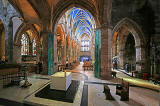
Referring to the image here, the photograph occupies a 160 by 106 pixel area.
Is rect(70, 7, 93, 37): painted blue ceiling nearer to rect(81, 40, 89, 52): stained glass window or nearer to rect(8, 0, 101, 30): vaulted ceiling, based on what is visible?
rect(8, 0, 101, 30): vaulted ceiling

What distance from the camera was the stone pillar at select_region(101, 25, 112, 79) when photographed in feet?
20.6

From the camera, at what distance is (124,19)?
7.35 metres

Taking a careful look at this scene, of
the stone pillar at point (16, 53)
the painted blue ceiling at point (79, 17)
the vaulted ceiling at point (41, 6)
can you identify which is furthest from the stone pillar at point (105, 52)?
the stone pillar at point (16, 53)

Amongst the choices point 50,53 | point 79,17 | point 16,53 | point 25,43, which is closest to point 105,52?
point 50,53

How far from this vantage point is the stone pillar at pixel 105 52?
20.6 feet

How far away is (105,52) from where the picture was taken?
20.7ft

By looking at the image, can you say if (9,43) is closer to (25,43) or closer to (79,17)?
(25,43)

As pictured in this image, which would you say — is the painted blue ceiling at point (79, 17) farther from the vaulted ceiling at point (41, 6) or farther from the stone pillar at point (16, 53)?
the stone pillar at point (16, 53)

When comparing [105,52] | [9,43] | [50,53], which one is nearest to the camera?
[105,52]

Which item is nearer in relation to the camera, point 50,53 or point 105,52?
point 105,52

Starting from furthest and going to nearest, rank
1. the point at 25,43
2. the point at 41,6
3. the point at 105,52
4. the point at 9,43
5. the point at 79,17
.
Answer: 1. the point at 79,17
2. the point at 25,43
3. the point at 9,43
4. the point at 41,6
5. the point at 105,52

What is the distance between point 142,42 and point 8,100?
37.5 ft

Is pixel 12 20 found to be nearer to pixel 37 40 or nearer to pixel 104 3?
pixel 37 40

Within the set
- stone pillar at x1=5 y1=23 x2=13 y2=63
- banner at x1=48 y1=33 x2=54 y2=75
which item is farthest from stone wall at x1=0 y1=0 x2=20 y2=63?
banner at x1=48 y1=33 x2=54 y2=75
